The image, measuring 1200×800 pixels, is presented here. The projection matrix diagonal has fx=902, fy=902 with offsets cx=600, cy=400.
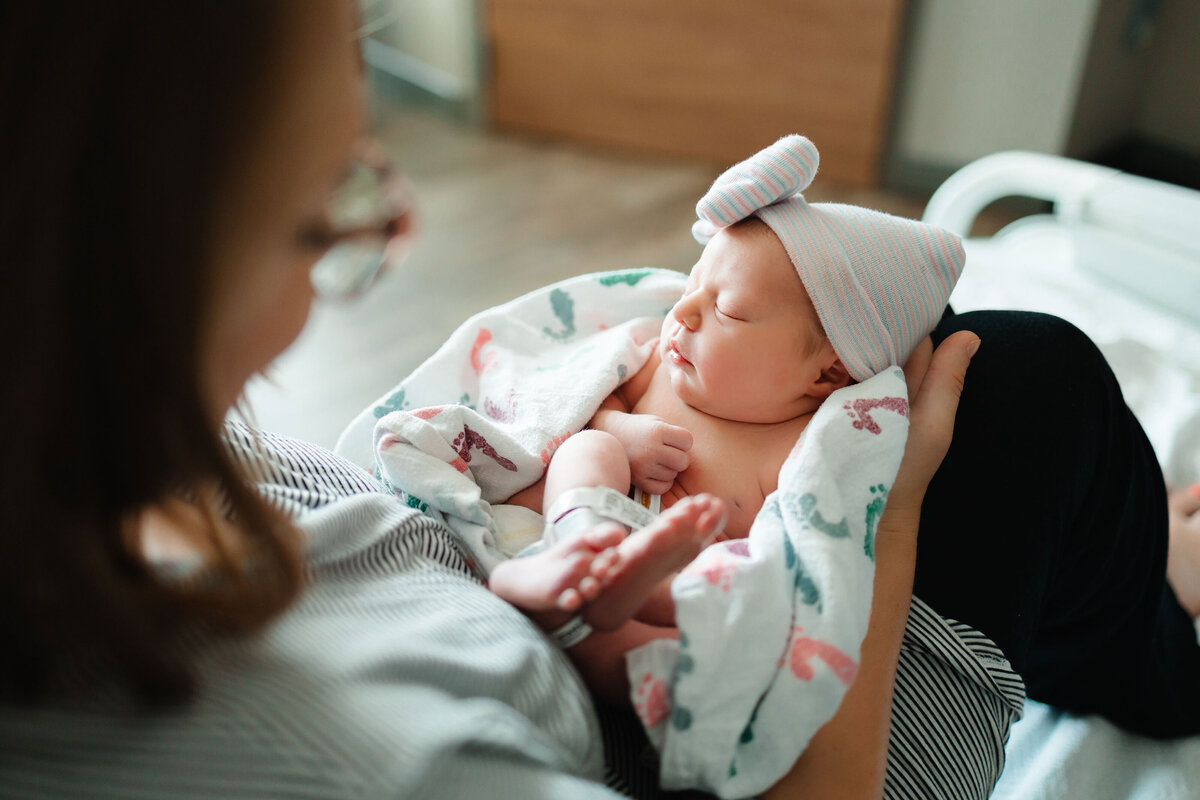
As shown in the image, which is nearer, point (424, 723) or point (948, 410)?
point (424, 723)

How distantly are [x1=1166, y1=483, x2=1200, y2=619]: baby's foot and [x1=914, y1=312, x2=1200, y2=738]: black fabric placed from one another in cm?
19

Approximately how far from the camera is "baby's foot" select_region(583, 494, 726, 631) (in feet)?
→ 2.05

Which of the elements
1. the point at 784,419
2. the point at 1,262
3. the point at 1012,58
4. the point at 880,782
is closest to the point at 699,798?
the point at 880,782

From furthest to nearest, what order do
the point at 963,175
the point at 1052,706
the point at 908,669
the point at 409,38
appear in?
the point at 409,38 → the point at 963,175 → the point at 1052,706 → the point at 908,669

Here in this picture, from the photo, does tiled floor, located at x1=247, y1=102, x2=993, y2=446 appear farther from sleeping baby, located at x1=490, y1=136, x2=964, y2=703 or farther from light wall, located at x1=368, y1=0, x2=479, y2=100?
sleeping baby, located at x1=490, y1=136, x2=964, y2=703

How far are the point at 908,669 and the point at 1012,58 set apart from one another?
2364 millimetres

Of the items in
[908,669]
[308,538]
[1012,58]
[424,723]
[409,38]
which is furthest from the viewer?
[409,38]

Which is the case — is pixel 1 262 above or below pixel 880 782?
above

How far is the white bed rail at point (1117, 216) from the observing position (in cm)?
139

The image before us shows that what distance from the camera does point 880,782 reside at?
2.23ft

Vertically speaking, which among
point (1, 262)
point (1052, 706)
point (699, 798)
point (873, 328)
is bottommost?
point (1052, 706)

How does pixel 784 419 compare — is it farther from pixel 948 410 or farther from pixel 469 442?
pixel 469 442

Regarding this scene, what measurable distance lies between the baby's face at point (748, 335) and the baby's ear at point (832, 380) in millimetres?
14

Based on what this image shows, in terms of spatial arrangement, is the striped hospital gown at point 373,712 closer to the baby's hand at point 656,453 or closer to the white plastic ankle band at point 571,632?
the white plastic ankle band at point 571,632
